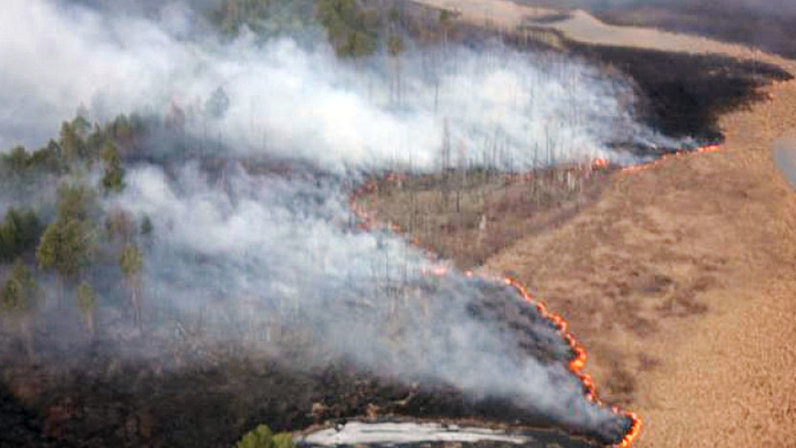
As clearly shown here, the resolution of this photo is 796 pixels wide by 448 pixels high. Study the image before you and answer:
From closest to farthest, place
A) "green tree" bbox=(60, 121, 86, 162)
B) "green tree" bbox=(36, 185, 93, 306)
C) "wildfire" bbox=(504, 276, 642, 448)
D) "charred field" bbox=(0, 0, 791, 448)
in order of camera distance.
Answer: "wildfire" bbox=(504, 276, 642, 448)
"charred field" bbox=(0, 0, 791, 448)
"green tree" bbox=(36, 185, 93, 306)
"green tree" bbox=(60, 121, 86, 162)

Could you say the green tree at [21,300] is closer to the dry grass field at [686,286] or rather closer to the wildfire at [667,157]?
the dry grass field at [686,286]

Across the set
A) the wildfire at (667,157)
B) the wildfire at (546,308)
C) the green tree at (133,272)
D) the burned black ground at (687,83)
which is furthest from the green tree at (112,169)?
the burned black ground at (687,83)

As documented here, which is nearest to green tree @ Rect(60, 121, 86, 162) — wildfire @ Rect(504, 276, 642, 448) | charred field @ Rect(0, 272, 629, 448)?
charred field @ Rect(0, 272, 629, 448)

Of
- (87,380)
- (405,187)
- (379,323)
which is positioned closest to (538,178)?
(405,187)

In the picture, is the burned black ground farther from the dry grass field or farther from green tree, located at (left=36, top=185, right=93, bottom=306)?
Answer: green tree, located at (left=36, top=185, right=93, bottom=306)

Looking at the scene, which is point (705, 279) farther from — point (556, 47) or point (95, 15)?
point (95, 15)

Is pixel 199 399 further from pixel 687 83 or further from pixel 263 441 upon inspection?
pixel 687 83
